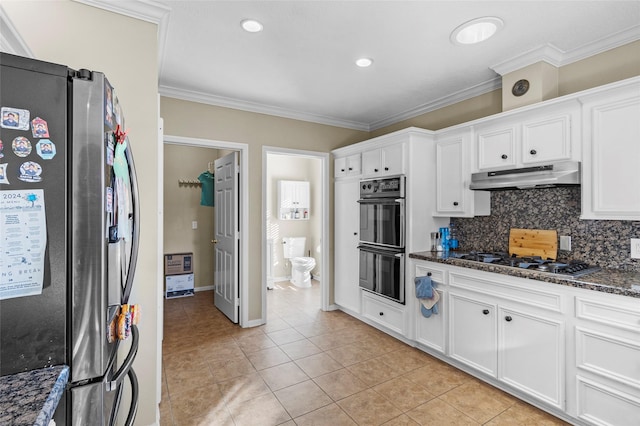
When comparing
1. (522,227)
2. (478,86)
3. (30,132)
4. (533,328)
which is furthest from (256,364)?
(478,86)

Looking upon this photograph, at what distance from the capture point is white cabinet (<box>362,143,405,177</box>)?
3314 millimetres

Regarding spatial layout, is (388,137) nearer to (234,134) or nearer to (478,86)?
(478,86)

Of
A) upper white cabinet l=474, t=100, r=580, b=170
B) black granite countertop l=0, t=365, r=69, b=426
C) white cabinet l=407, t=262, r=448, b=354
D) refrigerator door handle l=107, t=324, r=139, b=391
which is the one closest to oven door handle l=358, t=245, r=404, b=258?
white cabinet l=407, t=262, r=448, b=354

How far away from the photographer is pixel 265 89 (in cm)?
332

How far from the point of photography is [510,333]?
2350 millimetres

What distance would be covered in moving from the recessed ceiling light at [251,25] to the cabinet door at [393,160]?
1.78m

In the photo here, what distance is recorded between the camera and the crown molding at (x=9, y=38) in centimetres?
113

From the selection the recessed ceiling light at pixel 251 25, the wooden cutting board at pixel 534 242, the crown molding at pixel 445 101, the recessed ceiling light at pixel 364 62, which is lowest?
the wooden cutting board at pixel 534 242

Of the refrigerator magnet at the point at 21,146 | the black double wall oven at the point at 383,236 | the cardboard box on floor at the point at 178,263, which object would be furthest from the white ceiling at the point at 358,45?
the cardboard box on floor at the point at 178,263

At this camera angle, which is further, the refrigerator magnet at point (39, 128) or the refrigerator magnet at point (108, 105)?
the refrigerator magnet at point (108, 105)

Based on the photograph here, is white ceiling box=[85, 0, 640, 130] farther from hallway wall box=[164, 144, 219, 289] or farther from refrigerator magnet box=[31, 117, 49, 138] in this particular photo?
hallway wall box=[164, 144, 219, 289]

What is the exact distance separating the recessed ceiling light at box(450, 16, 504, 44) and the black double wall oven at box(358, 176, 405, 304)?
1.34 m

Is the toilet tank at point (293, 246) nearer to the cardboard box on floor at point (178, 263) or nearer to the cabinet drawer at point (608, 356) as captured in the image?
the cardboard box on floor at point (178, 263)

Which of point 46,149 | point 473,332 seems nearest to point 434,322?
point 473,332
